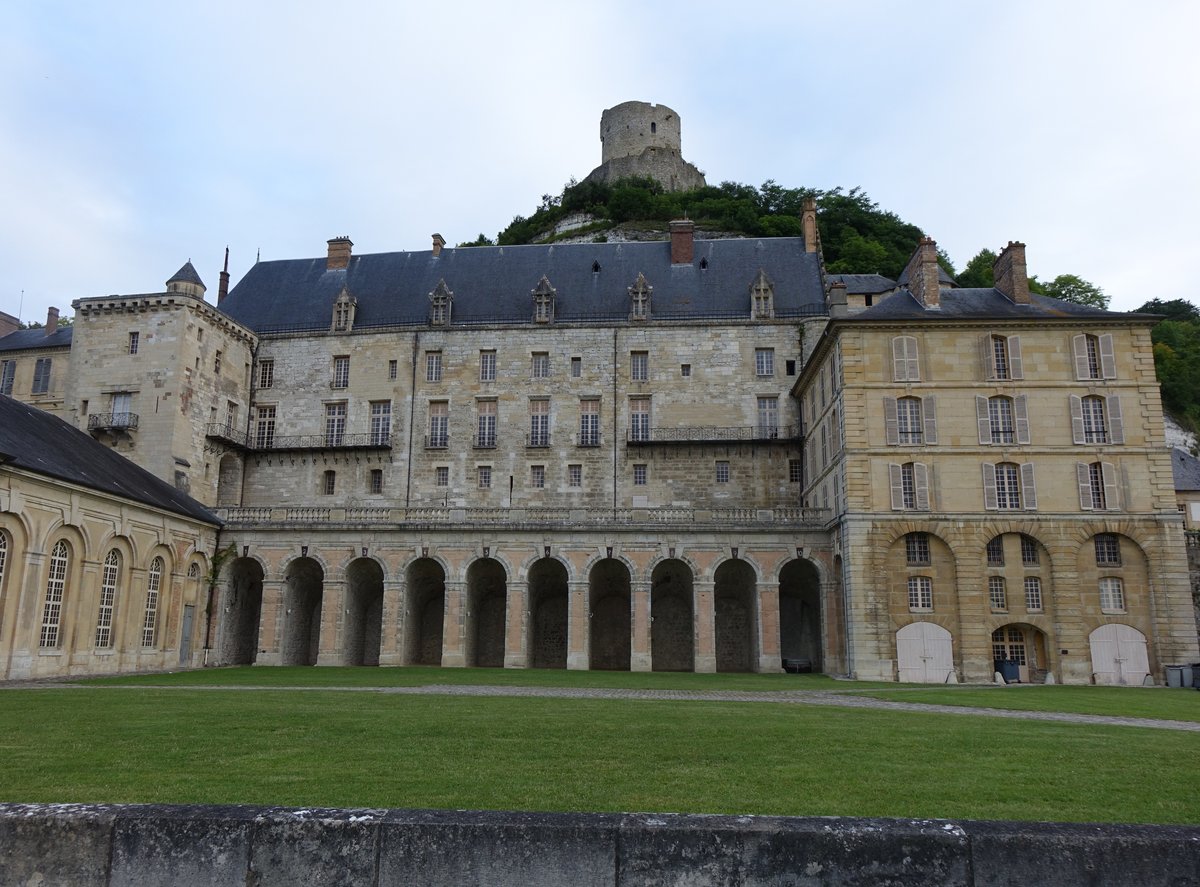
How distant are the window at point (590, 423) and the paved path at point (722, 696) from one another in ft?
60.5

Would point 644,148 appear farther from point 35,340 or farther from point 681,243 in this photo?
point 35,340

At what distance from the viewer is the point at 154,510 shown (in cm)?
3219

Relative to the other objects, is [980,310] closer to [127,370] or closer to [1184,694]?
[1184,694]

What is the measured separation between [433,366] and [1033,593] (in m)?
26.6

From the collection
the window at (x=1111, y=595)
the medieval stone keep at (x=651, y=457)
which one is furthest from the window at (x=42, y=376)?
the window at (x=1111, y=595)

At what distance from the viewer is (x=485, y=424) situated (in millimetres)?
42031

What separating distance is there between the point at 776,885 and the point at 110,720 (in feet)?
41.8

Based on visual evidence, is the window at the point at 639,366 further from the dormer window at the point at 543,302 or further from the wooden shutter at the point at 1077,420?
the wooden shutter at the point at 1077,420

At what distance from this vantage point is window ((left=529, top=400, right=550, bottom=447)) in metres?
41.6

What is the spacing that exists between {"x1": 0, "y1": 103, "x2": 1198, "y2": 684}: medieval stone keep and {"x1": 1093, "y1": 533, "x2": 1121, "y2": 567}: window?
7 centimetres

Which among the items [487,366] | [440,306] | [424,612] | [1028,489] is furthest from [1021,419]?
[440,306]

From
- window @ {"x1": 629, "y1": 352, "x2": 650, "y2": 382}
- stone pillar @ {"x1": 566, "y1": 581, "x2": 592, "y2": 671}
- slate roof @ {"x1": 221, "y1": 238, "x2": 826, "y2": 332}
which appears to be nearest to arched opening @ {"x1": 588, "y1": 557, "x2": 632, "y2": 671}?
stone pillar @ {"x1": 566, "y1": 581, "x2": 592, "y2": 671}

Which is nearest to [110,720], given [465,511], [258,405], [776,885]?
[776,885]

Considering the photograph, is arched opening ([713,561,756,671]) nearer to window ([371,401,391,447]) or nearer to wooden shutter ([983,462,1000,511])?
wooden shutter ([983,462,1000,511])
